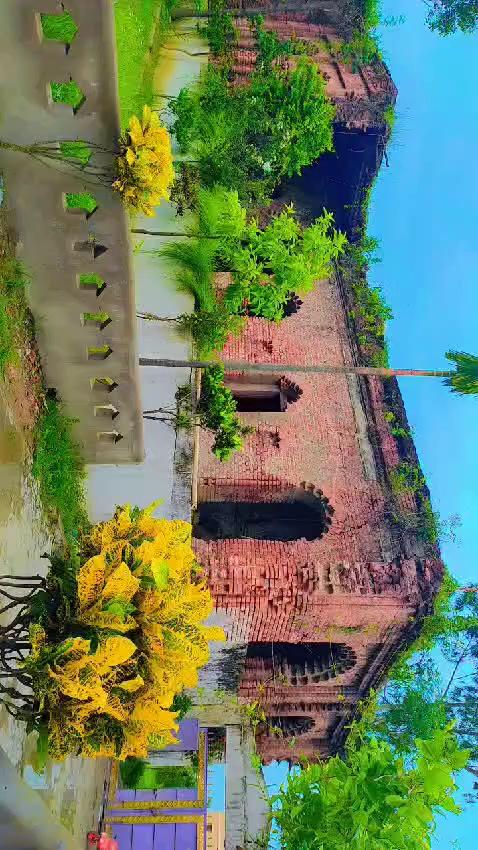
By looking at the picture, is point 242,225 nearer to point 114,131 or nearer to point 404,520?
point 114,131

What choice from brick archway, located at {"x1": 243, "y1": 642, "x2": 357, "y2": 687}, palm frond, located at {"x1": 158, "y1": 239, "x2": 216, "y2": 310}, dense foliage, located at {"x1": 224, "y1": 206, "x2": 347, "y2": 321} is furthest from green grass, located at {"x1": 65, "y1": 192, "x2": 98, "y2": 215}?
brick archway, located at {"x1": 243, "y1": 642, "x2": 357, "y2": 687}

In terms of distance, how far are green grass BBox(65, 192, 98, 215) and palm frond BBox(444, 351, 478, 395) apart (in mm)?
4970

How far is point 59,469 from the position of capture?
8.49 meters

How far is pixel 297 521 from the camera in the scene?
11.5 m

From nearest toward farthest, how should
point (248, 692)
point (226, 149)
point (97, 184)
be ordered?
point (97, 184), point (248, 692), point (226, 149)

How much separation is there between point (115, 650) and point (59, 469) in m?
4.60

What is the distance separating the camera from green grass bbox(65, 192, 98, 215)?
6.83 m

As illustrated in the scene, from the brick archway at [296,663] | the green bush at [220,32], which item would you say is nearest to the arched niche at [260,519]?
the brick archway at [296,663]

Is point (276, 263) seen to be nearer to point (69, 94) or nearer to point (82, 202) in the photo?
point (82, 202)

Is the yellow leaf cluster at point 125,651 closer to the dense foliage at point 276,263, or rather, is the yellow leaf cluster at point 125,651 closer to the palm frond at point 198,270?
the dense foliage at point 276,263

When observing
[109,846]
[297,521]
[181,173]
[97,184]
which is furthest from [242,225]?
[109,846]

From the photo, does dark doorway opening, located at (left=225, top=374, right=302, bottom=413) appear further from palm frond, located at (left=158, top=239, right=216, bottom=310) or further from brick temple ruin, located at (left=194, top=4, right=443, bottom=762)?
palm frond, located at (left=158, top=239, right=216, bottom=310)

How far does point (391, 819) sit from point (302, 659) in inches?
203

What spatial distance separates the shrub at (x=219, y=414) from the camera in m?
9.65
